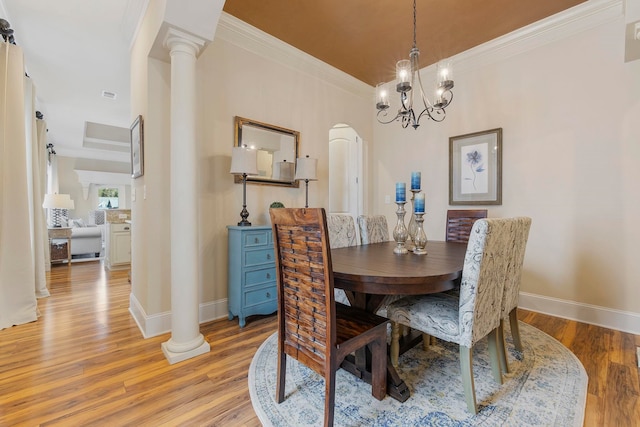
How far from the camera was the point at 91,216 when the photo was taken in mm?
8086

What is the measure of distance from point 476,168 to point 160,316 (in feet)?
11.4

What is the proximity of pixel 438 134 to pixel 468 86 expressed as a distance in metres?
0.60

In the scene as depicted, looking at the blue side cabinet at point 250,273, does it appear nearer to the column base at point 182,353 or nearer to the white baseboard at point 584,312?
the column base at point 182,353

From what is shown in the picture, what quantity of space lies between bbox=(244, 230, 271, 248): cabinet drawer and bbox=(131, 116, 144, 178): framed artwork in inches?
40.0

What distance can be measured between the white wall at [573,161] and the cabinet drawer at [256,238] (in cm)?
244

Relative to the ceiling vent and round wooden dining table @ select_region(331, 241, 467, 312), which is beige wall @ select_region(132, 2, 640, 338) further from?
the ceiling vent

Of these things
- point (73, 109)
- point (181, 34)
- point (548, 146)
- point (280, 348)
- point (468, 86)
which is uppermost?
point (73, 109)

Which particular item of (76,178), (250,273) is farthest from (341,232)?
(76,178)

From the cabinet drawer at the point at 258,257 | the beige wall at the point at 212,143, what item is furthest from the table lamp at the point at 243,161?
the cabinet drawer at the point at 258,257

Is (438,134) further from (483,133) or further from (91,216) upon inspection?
(91,216)

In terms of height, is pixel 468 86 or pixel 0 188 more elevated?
pixel 468 86

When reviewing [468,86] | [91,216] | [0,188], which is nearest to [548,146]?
[468,86]

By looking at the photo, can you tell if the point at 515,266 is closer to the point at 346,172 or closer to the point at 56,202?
the point at 346,172

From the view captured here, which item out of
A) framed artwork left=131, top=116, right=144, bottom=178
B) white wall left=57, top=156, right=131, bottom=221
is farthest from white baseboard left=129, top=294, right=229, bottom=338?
white wall left=57, top=156, right=131, bottom=221
